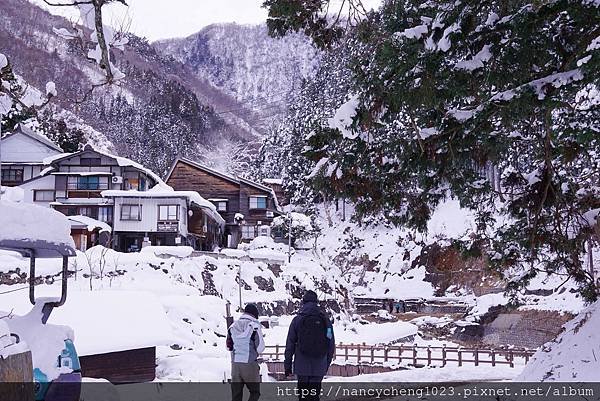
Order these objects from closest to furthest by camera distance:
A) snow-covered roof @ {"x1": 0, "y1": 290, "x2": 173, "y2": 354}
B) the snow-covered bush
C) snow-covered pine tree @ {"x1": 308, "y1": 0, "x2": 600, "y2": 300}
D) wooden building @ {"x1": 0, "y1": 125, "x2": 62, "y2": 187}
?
snow-covered pine tree @ {"x1": 308, "y1": 0, "x2": 600, "y2": 300}, snow-covered roof @ {"x1": 0, "y1": 290, "x2": 173, "y2": 354}, the snow-covered bush, wooden building @ {"x1": 0, "y1": 125, "x2": 62, "y2": 187}

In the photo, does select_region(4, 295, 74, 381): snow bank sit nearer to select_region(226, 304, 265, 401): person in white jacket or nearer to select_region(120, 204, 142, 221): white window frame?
select_region(226, 304, 265, 401): person in white jacket

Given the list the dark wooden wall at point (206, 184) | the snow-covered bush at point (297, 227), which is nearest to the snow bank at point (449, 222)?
the snow-covered bush at point (297, 227)

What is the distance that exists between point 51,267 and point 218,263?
8.93 m

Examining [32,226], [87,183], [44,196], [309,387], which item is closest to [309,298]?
[309,387]

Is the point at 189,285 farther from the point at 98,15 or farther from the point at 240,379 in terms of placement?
the point at 98,15

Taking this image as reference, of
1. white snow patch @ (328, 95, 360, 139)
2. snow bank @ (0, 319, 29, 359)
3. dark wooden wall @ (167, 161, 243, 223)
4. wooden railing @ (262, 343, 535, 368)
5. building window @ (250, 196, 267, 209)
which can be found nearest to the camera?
snow bank @ (0, 319, 29, 359)

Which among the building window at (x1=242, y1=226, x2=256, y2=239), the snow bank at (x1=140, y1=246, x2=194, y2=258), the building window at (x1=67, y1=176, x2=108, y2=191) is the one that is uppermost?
the building window at (x1=67, y1=176, x2=108, y2=191)

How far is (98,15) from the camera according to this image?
3.53 m

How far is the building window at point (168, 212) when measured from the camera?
3800 cm

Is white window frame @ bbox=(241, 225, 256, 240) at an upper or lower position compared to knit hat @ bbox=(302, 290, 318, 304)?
upper

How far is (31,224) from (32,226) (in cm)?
3

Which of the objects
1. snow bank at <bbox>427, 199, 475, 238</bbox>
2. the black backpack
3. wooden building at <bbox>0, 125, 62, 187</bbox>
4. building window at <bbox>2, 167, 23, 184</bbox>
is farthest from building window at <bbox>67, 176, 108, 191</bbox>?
the black backpack

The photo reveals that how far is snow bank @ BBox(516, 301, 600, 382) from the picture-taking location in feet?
21.6

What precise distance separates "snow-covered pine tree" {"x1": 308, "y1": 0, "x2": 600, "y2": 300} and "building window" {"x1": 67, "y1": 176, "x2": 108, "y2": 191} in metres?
33.5
